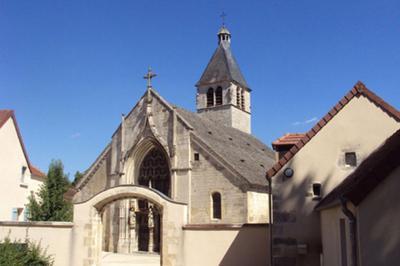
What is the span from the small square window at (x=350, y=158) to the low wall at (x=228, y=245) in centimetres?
405

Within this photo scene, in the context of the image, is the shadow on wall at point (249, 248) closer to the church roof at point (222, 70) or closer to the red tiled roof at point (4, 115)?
the red tiled roof at point (4, 115)

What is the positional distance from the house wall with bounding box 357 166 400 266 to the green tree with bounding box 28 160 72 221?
1872 centimetres

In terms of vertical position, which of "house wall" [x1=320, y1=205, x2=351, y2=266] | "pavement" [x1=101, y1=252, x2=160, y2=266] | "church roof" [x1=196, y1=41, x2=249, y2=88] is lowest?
"pavement" [x1=101, y1=252, x2=160, y2=266]

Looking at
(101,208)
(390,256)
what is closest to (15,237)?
(101,208)

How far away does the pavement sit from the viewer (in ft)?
69.8

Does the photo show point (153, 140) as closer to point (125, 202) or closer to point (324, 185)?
point (125, 202)

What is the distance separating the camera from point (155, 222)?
89.4 feet

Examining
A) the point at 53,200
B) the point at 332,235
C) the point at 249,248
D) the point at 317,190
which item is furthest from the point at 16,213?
the point at 332,235

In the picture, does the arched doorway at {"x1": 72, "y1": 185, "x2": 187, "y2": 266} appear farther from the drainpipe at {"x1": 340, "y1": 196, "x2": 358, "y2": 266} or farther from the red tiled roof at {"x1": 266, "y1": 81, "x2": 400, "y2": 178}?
the drainpipe at {"x1": 340, "y1": 196, "x2": 358, "y2": 266}

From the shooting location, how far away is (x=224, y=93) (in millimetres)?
39656

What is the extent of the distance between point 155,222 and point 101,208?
29.9 ft

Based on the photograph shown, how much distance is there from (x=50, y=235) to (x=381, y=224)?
45.8 ft

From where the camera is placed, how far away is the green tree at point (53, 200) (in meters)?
23.6

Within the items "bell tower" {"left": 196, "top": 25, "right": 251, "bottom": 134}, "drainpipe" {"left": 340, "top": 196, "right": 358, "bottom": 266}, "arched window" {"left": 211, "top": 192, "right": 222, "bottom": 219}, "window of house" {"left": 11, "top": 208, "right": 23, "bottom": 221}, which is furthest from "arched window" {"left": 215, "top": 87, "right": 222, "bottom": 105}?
"drainpipe" {"left": 340, "top": 196, "right": 358, "bottom": 266}
